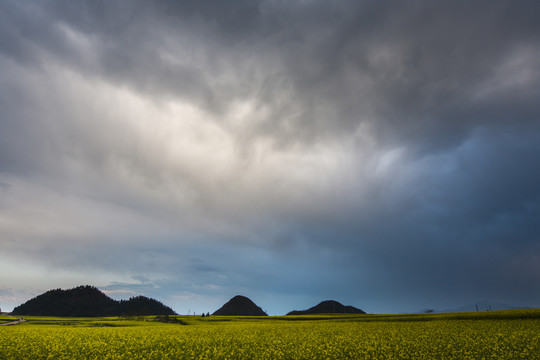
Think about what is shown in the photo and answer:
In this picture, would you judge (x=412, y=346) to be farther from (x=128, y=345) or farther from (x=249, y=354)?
(x=128, y=345)

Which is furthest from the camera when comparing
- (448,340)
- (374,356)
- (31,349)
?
(448,340)

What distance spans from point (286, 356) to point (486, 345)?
73.7 feet

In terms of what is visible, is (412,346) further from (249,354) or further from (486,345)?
(249,354)

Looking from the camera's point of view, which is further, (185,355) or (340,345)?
(340,345)

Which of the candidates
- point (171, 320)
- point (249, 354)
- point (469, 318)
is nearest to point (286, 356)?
point (249, 354)

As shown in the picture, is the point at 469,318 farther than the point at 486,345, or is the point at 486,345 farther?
the point at 469,318

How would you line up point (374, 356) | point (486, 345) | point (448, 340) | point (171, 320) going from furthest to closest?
1. point (171, 320)
2. point (448, 340)
3. point (486, 345)
4. point (374, 356)

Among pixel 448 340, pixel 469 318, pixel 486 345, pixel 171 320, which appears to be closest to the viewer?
pixel 486 345

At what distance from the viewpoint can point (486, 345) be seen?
32062mm

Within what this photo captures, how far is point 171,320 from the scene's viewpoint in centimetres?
10175

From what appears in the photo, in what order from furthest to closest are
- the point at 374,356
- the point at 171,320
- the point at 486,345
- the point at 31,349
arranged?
the point at 171,320 → the point at 486,345 → the point at 31,349 → the point at 374,356

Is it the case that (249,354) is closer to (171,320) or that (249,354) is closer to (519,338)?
(519,338)

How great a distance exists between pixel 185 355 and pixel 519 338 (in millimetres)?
40253

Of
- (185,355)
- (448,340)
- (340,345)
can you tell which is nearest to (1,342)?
(185,355)
